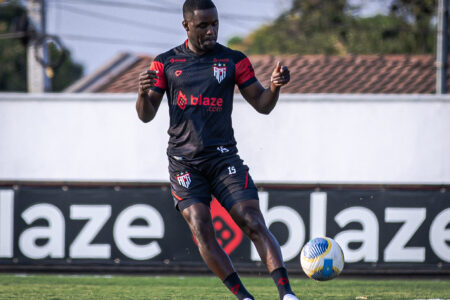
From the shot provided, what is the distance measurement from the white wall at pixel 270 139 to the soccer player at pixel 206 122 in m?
4.24

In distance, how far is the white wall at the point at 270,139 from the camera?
A: 904 cm

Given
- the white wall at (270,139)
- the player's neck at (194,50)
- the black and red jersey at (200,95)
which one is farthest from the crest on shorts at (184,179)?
the white wall at (270,139)

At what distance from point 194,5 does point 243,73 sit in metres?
0.60

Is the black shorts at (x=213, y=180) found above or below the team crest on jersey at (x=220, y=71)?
below

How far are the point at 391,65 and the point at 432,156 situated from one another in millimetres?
9474

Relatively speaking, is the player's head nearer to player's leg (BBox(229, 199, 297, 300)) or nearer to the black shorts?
the black shorts

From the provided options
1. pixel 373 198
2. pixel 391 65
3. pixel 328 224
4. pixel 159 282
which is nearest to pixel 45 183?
pixel 159 282

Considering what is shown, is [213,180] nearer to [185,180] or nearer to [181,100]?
[185,180]

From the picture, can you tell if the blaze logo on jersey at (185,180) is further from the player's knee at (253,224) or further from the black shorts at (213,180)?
the player's knee at (253,224)

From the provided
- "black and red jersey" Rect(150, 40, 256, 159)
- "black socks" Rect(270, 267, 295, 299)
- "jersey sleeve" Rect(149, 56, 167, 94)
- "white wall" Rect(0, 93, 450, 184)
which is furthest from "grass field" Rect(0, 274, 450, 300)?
"jersey sleeve" Rect(149, 56, 167, 94)

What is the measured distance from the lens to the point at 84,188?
8.96 m

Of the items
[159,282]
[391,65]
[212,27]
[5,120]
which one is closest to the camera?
[212,27]

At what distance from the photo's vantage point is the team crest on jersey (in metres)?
4.82

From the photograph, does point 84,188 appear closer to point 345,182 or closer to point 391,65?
point 345,182
